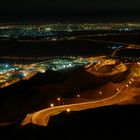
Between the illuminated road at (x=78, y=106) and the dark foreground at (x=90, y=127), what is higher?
the dark foreground at (x=90, y=127)

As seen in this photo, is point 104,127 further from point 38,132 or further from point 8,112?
point 8,112

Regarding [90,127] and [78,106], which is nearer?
[90,127]

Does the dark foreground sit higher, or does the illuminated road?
the dark foreground

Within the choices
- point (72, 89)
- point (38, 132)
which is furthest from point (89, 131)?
point (72, 89)

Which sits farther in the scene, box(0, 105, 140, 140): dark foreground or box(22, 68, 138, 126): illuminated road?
box(22, 68, 138, 126): illuminated road

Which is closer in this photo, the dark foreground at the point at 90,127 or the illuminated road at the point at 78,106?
the dark foreground at the point at 90,127
